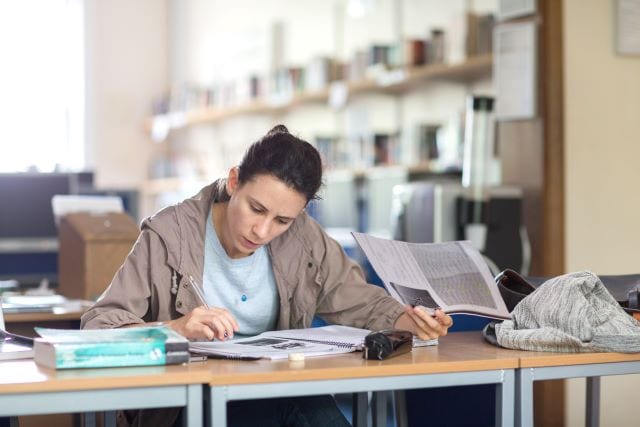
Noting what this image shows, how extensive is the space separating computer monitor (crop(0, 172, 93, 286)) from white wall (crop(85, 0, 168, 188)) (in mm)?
Answer: 4518

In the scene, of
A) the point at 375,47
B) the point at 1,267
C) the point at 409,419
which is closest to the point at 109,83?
the point at 375,47

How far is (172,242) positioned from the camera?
2150mm

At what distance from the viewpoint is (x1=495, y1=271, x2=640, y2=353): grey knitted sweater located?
195cm

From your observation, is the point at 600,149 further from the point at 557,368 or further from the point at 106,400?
the point at 106,400

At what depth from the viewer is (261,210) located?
216cm

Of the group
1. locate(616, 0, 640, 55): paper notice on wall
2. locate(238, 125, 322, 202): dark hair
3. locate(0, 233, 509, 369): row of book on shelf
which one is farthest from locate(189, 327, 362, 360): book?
locate(616, 0, 640, 55): paper notice on wall

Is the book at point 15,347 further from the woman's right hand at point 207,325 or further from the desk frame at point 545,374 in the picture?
the desk frame at point 545,374

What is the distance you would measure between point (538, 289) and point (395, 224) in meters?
2.21

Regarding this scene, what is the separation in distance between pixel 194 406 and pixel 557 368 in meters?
0.69

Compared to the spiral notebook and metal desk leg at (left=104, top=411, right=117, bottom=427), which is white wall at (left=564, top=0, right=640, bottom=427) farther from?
metal desk leg at (left=104, top=411, right=117, bottom=427)

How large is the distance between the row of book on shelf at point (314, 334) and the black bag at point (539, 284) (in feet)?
0.15

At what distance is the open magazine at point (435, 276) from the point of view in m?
2.10

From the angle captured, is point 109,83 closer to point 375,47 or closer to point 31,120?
point 31,120

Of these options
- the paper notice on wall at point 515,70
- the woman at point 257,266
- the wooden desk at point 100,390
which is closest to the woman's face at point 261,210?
the woman at point 257,266
